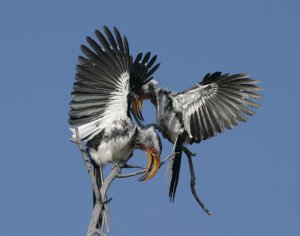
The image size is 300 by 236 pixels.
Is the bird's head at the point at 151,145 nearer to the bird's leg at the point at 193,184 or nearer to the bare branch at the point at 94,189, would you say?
the bird's leg at the point at 193,184

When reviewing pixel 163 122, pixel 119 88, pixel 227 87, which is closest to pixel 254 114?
pixel 227 87

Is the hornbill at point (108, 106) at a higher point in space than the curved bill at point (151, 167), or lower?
higher

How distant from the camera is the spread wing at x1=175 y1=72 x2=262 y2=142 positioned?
10727 millimetres

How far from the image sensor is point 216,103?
1102 cm

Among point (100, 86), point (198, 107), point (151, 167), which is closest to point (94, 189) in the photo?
point (151, 167)

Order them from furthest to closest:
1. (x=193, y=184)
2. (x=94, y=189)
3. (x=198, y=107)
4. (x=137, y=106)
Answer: (x=198, y=107) → (x=137, y=106) → (x=193, y=184) → (x=94, y=189)

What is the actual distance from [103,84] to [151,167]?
1.46 m

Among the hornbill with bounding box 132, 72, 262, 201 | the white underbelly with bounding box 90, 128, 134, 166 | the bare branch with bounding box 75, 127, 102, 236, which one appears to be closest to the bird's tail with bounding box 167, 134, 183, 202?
the hornbill with bounding box 132, 72, 262, 201

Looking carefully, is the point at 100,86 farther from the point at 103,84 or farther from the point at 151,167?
the point at 151,167

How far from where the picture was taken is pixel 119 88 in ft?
34.1

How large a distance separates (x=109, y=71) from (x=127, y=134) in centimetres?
103

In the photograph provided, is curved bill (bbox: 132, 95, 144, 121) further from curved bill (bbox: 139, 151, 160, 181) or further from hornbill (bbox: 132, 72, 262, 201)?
curved bill (bbox: 139, 151, 160, 181)

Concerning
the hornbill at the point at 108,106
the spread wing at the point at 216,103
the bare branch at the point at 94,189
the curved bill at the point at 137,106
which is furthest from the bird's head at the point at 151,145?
the bare branch at the point at 94,189

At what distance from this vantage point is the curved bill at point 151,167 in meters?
9.70
